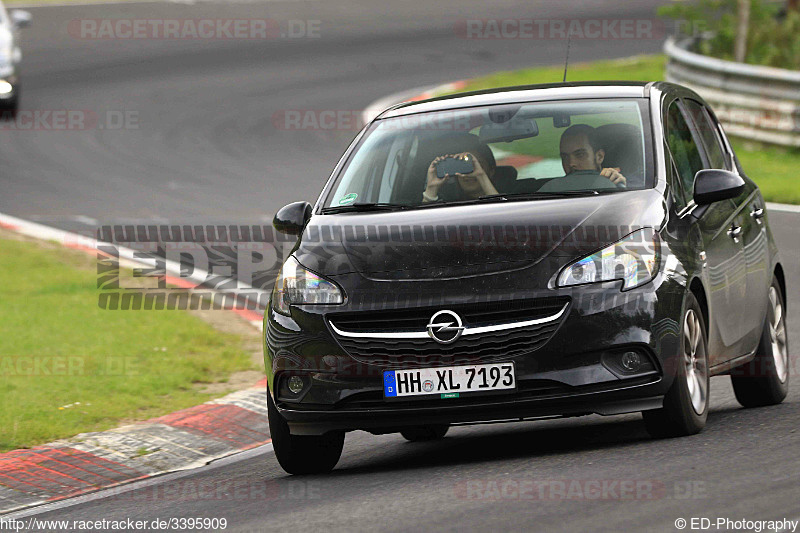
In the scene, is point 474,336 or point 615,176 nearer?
point 474,336

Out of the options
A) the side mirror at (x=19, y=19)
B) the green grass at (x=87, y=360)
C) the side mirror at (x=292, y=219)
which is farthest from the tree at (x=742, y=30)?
the side mirror at (x=292, y=219)

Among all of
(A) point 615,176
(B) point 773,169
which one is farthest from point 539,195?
(B) point 773,169

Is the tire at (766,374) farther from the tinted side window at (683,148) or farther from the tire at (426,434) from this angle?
the tire at (426,434)

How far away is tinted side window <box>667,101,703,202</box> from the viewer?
7743mm

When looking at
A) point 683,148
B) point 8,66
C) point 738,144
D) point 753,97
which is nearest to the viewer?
point 683,148

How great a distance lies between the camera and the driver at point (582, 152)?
7.61 metres

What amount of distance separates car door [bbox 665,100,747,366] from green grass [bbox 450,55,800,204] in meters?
8.44

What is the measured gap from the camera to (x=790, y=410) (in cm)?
814

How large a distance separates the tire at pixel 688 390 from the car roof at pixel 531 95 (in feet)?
4.82

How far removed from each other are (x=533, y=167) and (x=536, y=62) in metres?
23.9

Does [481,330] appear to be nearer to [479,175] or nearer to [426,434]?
[479,175]

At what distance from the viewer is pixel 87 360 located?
10.7 metres

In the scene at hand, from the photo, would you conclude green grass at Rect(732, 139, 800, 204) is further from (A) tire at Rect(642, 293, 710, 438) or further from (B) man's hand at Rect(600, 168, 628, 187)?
(A) tire at Rect(642, 293, 710, 438)

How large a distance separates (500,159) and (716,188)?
1.38 meters
